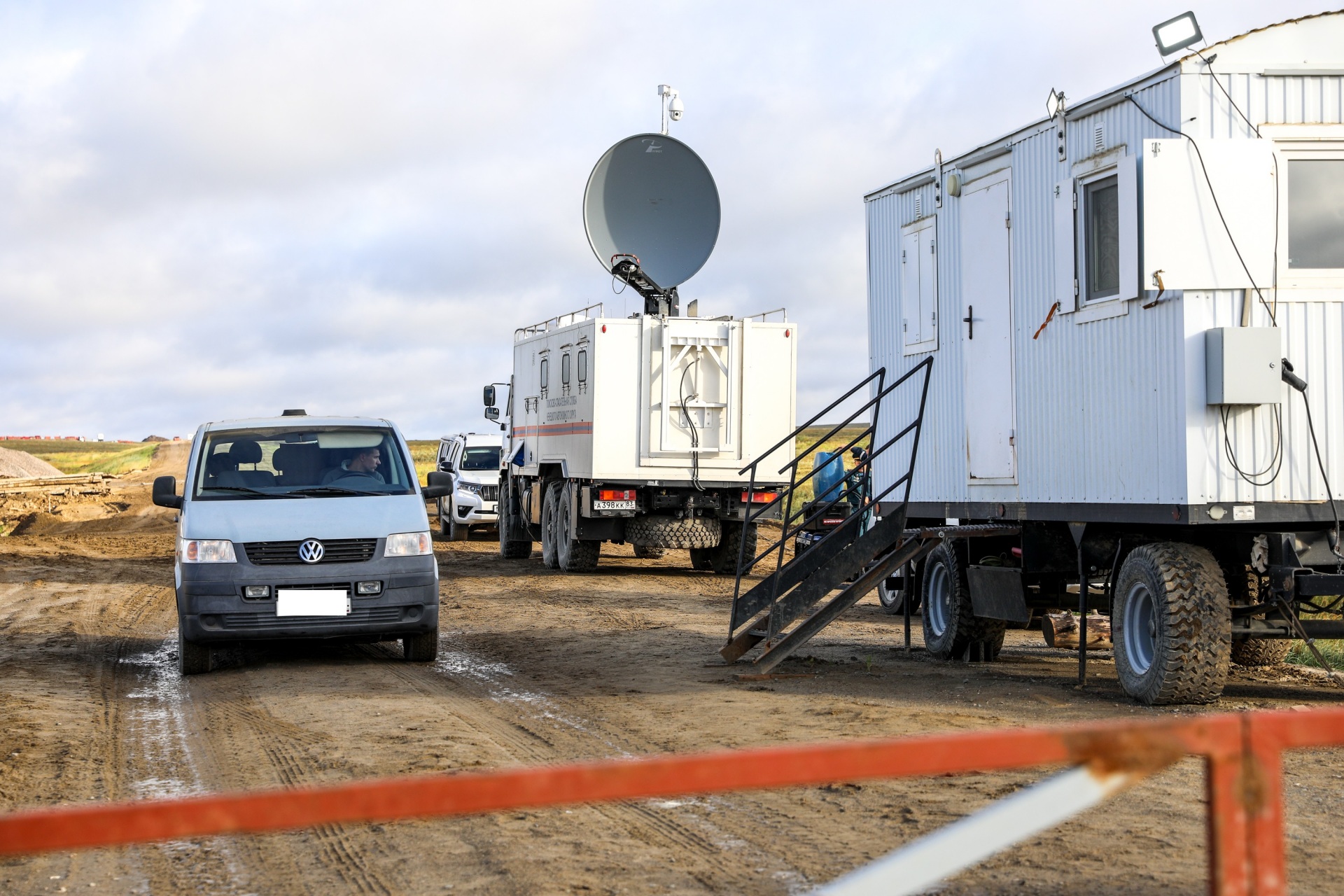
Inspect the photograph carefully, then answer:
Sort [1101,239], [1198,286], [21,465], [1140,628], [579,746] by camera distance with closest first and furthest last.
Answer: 1. [579,746]
2. [1198,286]
3. [1140,628]
4. [1101,239]
5. [21,465]

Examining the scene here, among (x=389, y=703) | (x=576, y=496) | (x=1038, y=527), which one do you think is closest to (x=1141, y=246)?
(x=1038, y=527)

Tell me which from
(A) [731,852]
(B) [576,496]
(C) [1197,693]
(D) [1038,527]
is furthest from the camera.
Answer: (B) [576,496]

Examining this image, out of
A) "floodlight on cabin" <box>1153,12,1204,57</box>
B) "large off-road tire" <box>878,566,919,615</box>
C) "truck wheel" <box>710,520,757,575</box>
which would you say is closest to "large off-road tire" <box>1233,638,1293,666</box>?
"large off-road tire" <box>878,566,919,615</box>

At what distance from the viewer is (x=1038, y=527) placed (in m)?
10.2

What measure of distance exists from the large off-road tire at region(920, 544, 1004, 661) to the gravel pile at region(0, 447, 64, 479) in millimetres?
41638

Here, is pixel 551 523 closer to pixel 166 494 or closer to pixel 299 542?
pixel 166 494

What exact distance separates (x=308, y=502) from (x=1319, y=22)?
766 centimetres

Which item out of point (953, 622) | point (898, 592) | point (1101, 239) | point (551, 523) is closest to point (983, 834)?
point (1101, 239)

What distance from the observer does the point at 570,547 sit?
20.4 meters

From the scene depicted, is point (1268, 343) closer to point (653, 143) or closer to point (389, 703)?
point (389, 703)

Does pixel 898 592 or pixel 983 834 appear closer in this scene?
pixel 983 834

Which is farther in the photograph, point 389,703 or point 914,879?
point 389,703

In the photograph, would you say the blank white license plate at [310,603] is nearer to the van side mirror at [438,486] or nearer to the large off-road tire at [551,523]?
the van side mirror at [438,486]

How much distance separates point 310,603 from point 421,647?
1242 millimetres
